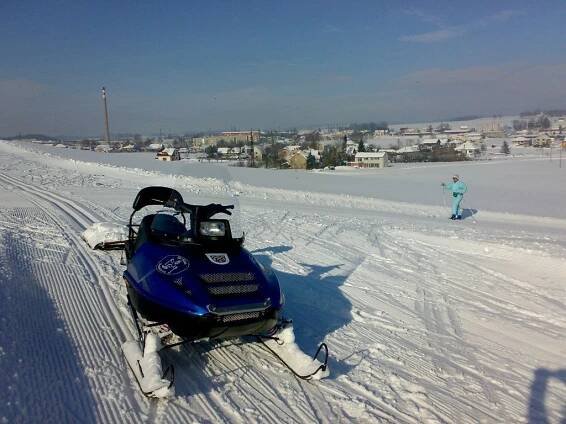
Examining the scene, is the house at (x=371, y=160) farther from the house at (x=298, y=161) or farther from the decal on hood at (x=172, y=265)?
the decal on hood at (x=172, y=265)

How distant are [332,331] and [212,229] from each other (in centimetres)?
203

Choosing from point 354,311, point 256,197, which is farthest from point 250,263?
point 256,197

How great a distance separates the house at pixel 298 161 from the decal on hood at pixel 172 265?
54847mm

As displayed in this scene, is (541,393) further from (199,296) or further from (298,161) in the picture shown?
(298,161)

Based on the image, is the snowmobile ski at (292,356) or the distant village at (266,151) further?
the distant village at (266,151)

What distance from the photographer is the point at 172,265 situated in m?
4.53

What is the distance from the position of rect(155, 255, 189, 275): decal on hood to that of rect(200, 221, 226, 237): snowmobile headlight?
1.29 feet

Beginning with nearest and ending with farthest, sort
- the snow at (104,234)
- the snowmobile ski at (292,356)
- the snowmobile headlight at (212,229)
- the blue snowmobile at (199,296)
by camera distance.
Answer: the blue snowmobile at (199,296)
the snowmobile ski at (292,356)
the snowmobile headlight at (212,229)
the snow at (104,234)

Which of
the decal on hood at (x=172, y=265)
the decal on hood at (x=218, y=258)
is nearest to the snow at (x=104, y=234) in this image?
the decal on hood at (x=172, y=265)

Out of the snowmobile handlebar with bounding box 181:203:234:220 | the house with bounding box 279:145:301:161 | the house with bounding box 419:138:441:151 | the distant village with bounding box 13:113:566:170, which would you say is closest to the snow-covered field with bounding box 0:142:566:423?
the snowmobile handlebar with bounding box 181:203:234:220

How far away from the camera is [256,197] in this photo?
19.4 metres

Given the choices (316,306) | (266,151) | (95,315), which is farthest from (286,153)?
(95,315)

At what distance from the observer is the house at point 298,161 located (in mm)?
60438

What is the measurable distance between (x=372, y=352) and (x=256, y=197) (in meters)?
14.6
